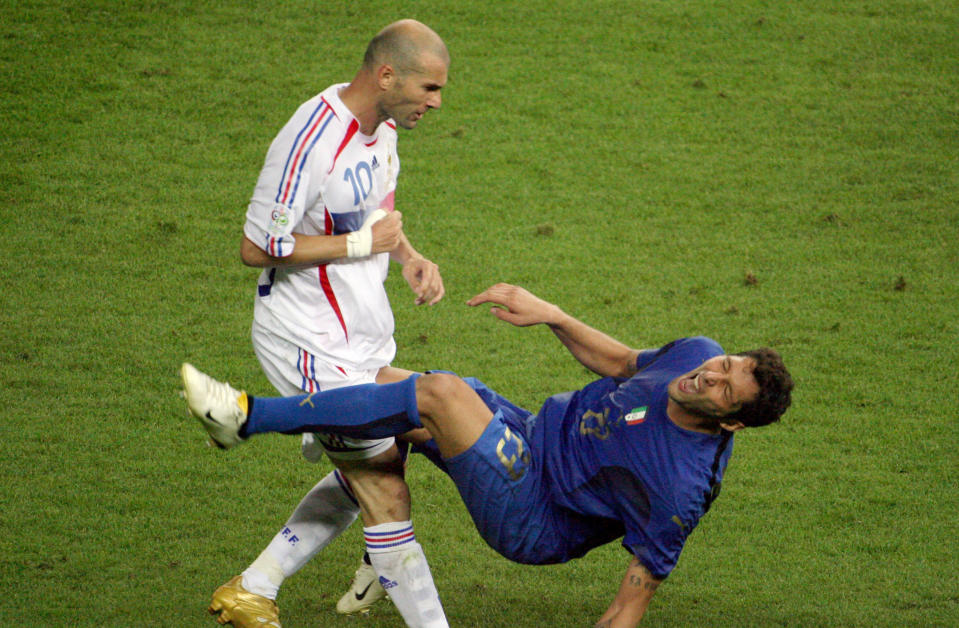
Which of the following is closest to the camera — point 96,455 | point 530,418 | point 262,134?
point 530,418

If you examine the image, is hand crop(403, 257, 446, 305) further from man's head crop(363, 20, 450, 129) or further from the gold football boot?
the gold football boot

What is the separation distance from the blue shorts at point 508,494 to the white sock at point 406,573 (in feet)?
0.76

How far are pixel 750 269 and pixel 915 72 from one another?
126 inches

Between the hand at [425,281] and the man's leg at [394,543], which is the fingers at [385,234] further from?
the man's leg at [394,543]

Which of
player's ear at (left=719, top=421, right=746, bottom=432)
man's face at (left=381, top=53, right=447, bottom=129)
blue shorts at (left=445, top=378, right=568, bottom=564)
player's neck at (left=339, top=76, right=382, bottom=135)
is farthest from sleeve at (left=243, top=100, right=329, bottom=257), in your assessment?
player's ear at (left=719, top=421, right=746, bottom=432)

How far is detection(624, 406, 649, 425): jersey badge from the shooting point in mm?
3324

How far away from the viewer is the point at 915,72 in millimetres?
8641

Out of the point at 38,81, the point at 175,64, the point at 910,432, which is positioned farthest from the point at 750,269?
the point at 38,81

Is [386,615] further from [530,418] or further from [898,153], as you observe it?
[898,153]

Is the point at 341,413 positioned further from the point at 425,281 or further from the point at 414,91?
the point at 414,91

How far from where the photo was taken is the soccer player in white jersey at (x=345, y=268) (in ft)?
11.0

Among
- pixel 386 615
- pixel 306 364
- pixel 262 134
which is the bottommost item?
pixel 386 615

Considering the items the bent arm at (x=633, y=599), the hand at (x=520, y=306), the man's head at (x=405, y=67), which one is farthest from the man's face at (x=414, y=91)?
the bent arm at (x=633, y=599)

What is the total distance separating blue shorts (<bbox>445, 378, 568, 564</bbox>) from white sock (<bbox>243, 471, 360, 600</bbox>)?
0.58m
